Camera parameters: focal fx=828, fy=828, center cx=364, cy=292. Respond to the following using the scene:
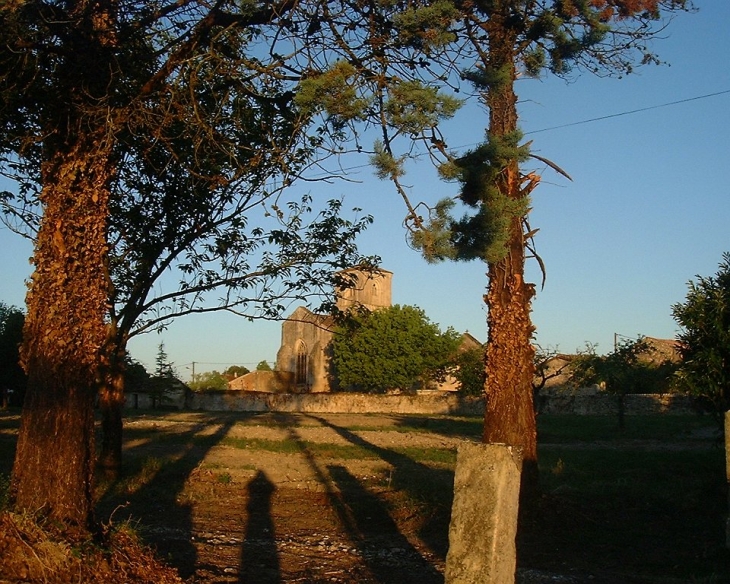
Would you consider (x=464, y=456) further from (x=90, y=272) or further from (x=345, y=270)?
(x=345, y=270)

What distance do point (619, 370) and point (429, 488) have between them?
20603 millimetres

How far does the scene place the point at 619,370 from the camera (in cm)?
3175

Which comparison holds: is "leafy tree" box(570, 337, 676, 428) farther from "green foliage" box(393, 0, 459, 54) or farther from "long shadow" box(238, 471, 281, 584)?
"green foliage" box(393, 0, 459, 54)

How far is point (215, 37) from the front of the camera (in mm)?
8219

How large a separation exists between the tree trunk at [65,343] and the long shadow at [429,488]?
407 cm

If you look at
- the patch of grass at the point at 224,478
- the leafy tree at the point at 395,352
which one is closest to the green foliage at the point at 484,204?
the patch of grass at the point at 224,478

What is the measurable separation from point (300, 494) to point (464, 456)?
9034mm

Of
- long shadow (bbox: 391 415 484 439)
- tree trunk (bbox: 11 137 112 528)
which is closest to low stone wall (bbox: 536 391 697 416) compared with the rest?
long shadow (bbox: 391 415 484 439)

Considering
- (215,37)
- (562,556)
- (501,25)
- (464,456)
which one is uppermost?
(501,25)

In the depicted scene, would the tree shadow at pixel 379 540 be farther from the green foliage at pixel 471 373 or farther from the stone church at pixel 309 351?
the stone church at pixel 309 351

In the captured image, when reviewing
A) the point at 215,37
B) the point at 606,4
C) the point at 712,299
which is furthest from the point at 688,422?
the point at 215,37

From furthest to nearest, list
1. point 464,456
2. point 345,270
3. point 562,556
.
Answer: point 345,270 < point 562,556 < point 464,456

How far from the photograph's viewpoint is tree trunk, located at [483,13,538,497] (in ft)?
34.1

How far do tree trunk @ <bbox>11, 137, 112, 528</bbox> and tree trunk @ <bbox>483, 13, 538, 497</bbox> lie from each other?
5028 mm
